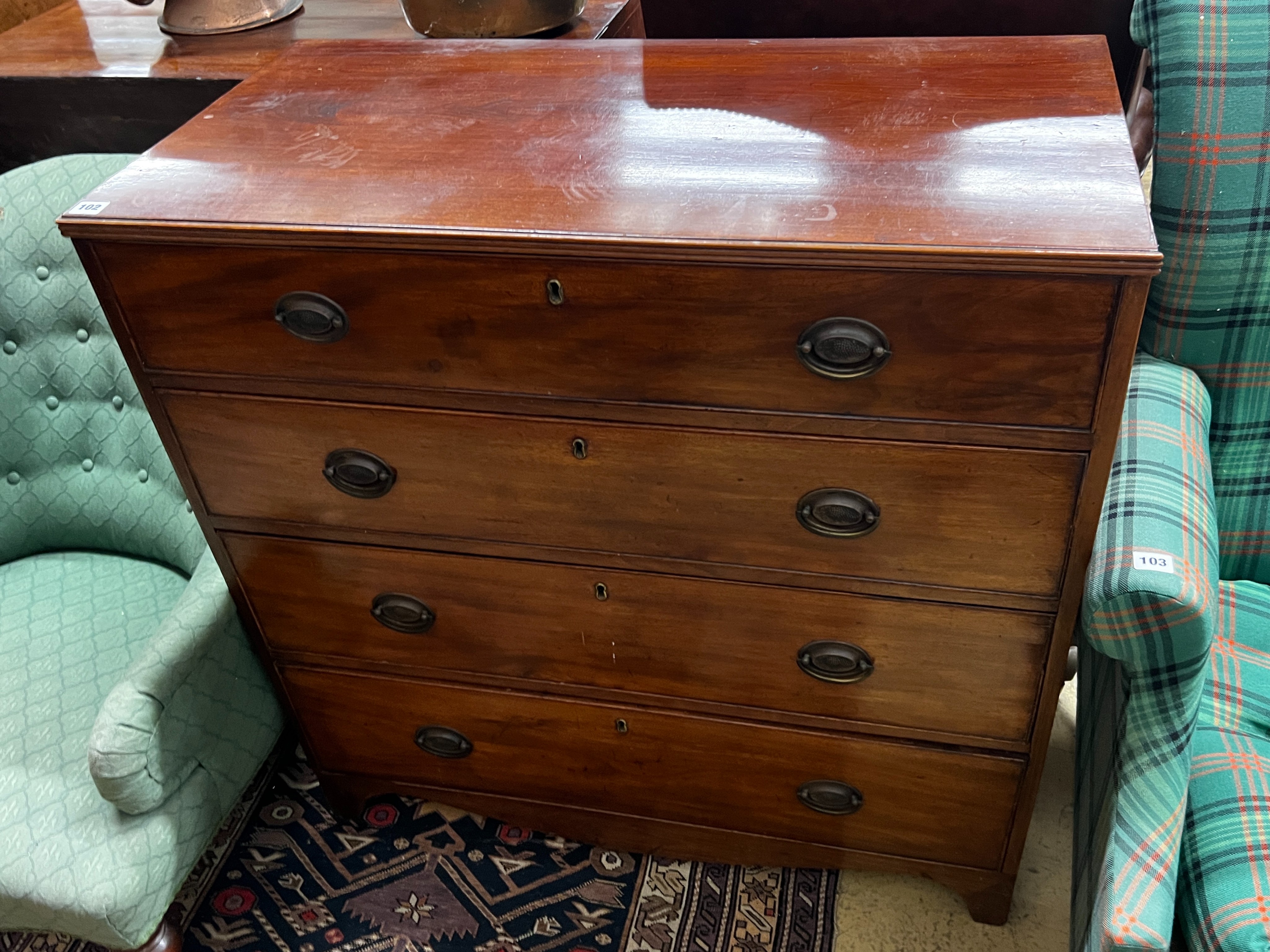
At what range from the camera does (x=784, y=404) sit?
0.90 metres

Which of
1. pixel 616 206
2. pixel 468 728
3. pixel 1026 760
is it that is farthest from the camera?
pixel 468 728

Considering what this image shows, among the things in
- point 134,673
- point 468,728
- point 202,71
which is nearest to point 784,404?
point 468,728

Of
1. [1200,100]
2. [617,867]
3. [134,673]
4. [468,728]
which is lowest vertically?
[617,867]

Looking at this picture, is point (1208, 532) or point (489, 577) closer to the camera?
point (1208, 532)

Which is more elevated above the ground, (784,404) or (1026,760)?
(784,404)

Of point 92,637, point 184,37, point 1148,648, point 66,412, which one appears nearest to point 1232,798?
point 1148,648

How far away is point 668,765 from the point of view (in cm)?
127

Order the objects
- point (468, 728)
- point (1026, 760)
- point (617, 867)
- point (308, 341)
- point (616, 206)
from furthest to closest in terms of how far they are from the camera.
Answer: point (617, 867) → point (468, 728) → point (1026, 760) → point (308, 341) → point (616, 206)

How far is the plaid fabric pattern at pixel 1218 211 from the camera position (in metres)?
1.00

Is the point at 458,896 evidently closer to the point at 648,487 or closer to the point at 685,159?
the point at 648,487

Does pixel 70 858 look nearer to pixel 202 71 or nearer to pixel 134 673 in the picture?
pixel 134 673

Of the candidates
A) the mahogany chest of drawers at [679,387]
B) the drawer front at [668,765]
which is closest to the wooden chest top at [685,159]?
the mahogany chest of drawers at [679,387]

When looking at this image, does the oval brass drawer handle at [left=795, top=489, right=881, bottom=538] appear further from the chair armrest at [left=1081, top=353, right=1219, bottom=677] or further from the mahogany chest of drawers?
the chair armrest at [left=1081, top=353, right=1219, bottom=677]

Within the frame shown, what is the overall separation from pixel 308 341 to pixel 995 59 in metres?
0.72
